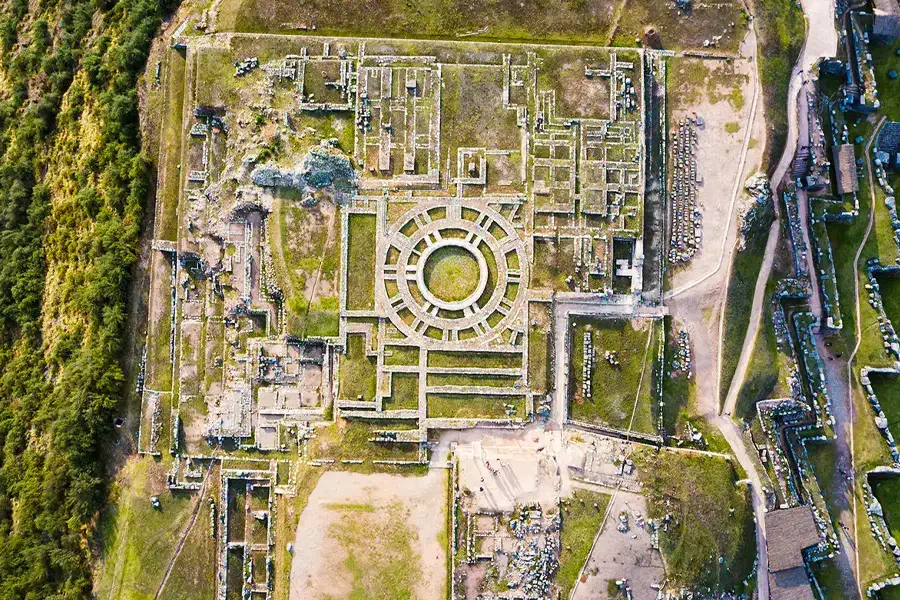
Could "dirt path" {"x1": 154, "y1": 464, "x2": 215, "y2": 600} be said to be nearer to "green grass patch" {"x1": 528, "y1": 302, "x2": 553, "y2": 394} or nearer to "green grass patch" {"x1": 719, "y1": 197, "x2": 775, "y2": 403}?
"green grass patch" {"x1": 528, "y1": 302, "x2": 553, "y2": 394}

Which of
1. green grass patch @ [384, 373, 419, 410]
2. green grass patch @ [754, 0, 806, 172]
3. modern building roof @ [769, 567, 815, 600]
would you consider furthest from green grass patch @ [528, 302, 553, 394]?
modern building roof @ [769, 567, 815, 600]

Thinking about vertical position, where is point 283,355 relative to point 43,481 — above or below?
above

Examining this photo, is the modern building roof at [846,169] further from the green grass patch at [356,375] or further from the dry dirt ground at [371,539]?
the green grass patch at [356,375]

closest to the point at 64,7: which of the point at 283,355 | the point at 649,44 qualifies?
the point at 283,355

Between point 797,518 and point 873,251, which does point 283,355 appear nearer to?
point 797,518

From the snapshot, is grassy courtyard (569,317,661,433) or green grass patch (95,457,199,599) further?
green grass patch (95,457,199,599)

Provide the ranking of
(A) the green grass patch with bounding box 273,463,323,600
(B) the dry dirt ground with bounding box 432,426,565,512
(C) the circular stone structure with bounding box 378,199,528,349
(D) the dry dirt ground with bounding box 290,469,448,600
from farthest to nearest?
(C) the circular stone structure with bounding box 378,199,528,349 < (A) the green grass patch with bounding box 273,463,323,600 < (B) the dry dirt ground with bounding box 432,426,565,512 < (D) the dry dirt ground with bounding box 290,469,448,600

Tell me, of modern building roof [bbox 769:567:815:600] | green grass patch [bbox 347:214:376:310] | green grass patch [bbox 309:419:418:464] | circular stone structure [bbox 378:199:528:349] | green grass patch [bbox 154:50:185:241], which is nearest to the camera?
green grass patch [bbox 309:419:418:464]
